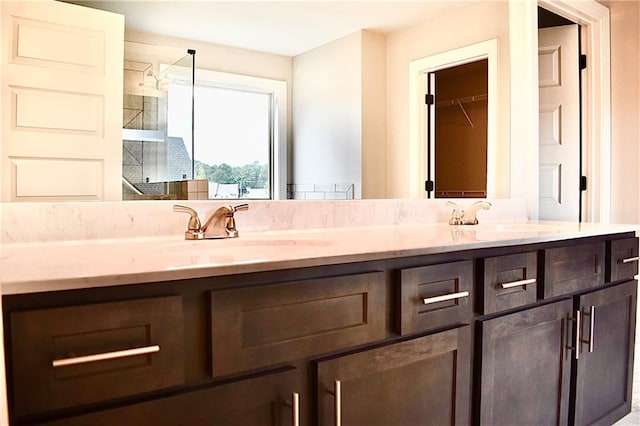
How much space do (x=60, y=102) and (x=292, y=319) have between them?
85 centimetres

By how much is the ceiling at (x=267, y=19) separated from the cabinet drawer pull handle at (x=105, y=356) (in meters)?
0.97

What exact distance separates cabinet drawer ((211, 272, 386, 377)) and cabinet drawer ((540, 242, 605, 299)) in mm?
726

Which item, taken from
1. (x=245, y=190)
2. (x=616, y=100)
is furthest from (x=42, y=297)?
(x=616, y=100)

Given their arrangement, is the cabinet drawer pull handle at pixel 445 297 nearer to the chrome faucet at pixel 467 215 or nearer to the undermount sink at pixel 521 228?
the undermount sink at pixel 521 228

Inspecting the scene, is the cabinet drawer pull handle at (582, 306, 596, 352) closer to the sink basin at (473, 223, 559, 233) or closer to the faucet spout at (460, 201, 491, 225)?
the sink basin at (473, 223, 559, 233)

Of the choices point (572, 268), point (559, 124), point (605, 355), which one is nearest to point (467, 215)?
point (572, 268)

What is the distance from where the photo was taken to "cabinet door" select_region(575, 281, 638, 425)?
1.68 metres

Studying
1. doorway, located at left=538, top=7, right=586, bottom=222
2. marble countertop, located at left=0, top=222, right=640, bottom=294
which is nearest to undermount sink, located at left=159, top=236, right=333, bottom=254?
marble countertop, located at left=0, top=222, right=640, bottom=294

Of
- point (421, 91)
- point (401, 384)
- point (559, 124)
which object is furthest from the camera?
point (559, 124)

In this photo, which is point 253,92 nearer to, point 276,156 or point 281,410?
point 276,156

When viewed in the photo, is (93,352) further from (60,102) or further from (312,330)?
(60,102)

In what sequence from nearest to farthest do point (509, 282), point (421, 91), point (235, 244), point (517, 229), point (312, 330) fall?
point (312, 330) → point (235, 244) → point (509, 282) → point (517, 229) → point (421, 91)

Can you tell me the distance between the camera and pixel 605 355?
1.80m

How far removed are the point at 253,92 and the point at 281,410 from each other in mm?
986
